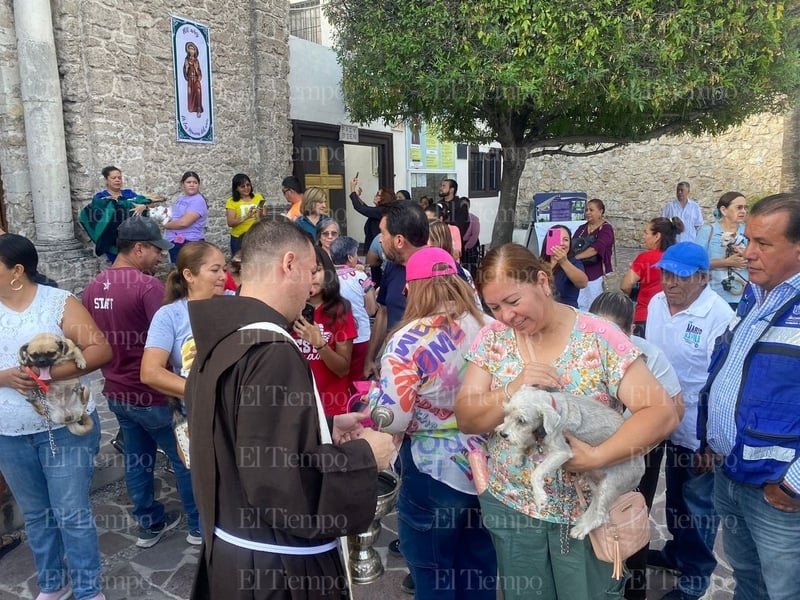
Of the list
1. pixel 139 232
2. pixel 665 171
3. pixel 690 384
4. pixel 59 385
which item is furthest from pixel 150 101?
pixel 665 171

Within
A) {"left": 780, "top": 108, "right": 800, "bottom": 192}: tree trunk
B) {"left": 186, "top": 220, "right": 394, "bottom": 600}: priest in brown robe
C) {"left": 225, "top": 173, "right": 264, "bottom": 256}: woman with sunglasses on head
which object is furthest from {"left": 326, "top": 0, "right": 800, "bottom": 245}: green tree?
{"left": 780, "top": 108, "right": 800, "bottom": 192}: tree trunk

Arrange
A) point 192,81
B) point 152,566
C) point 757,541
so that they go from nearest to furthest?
point 757,541
point 152,566
point 192,81

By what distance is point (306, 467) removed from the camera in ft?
5.59

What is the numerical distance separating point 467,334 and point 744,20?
296 inches

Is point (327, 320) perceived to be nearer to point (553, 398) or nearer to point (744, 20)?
point (553, 398)

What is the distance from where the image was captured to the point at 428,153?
675 inches

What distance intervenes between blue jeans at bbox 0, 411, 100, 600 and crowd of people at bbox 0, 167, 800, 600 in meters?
0.01

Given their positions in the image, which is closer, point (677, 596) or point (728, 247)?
point (677, 596)

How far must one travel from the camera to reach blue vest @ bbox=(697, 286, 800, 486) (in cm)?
215

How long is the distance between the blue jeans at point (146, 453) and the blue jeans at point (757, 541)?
3.07m

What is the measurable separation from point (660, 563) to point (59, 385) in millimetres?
3667

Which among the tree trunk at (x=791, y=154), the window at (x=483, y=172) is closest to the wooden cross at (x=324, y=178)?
the window at (x=483, y=172)

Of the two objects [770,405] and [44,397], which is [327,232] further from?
[770,405]

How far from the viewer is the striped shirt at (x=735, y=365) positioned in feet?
7.43
